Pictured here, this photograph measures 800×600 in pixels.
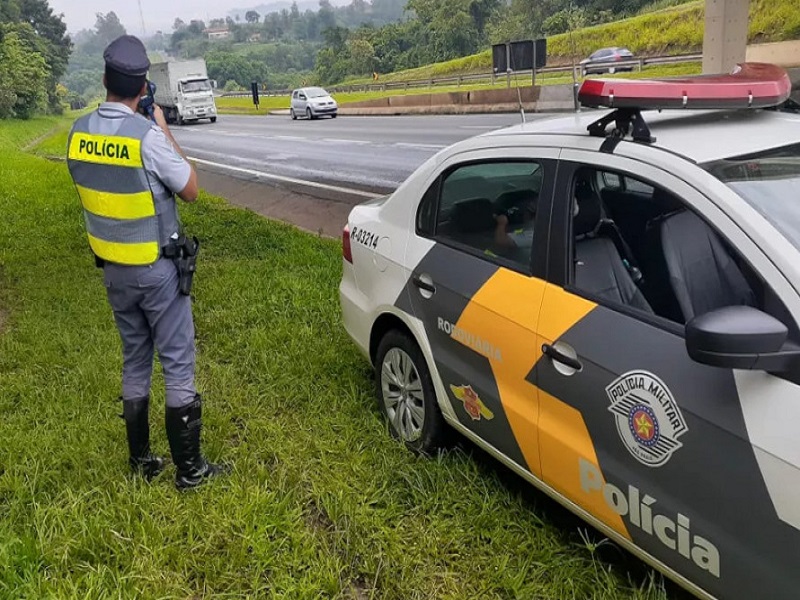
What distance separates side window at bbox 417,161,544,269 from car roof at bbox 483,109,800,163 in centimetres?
21

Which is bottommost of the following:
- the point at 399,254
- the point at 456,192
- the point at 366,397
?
the point at 366,397

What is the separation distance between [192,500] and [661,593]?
1.97 meters

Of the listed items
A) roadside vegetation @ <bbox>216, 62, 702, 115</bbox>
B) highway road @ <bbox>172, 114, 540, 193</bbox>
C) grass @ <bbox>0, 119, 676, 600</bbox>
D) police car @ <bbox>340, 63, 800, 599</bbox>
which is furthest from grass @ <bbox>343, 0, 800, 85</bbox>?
police car @ <bbox>340, 63, 800, 599</bbox>

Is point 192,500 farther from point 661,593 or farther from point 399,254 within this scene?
point 661,593

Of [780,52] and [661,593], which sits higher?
[780,52]

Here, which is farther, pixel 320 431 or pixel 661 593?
pixel 320 431

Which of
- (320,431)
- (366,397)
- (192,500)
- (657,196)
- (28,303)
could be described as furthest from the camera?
(28,303)

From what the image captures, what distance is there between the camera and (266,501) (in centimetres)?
317

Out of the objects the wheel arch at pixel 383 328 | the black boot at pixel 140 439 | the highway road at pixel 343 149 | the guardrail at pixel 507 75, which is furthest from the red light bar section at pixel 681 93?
the guardrail at pixel 507 75

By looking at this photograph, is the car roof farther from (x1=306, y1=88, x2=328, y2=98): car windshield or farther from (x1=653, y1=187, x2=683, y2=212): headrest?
(x1=306, y1=88, x2=328, y2=98): car windshield

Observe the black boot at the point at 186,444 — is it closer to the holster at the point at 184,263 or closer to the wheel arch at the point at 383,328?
the holster at the point at 184,263

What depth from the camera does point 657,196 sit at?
240cm

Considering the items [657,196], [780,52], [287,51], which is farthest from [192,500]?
[287,51]

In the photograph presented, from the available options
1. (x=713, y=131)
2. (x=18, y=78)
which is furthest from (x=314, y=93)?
(x=713, y=131)
